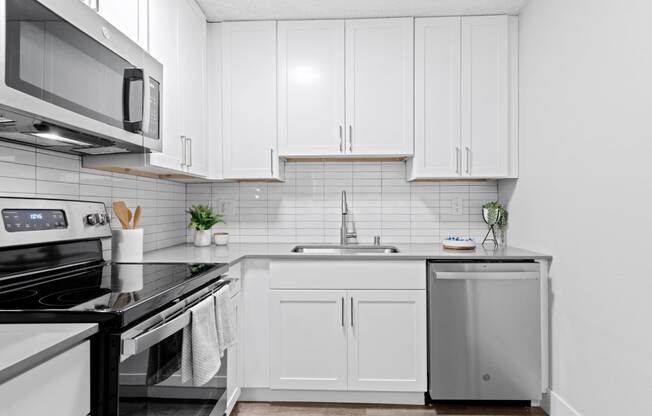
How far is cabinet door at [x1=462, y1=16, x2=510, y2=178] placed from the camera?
260cm

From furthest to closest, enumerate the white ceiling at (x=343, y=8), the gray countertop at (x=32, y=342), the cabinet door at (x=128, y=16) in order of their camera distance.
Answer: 1. the white ceiling at (x=343, y=8)
2. the cabinet door at (x=128, y=16)
3. the gray countertop at (x=32, y=342)

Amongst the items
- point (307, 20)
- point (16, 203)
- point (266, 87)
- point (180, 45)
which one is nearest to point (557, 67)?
point (307, 20)

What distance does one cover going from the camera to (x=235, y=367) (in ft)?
7.48

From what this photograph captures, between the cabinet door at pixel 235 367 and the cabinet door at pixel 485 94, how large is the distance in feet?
5.12

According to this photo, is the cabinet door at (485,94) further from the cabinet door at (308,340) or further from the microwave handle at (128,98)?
the microwave handle at (128,98)

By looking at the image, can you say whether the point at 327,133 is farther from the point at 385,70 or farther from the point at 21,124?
the point at 21,124

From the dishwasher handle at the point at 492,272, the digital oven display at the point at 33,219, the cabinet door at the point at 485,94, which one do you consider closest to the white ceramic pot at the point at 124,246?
the digital oven display at the point at 33,219

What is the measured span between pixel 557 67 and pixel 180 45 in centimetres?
192

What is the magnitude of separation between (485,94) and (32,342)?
99.8 inches

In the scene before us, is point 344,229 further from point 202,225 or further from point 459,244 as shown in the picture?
point 202,225

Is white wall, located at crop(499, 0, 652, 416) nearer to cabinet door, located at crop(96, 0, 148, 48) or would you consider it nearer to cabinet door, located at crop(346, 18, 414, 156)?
cabinet door, located at crop(346, 18, 414, 156)

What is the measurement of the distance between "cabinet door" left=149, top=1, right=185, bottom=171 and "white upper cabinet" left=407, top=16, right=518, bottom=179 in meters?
1.38

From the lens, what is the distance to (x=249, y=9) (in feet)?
8.29

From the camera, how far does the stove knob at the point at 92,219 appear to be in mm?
1824
